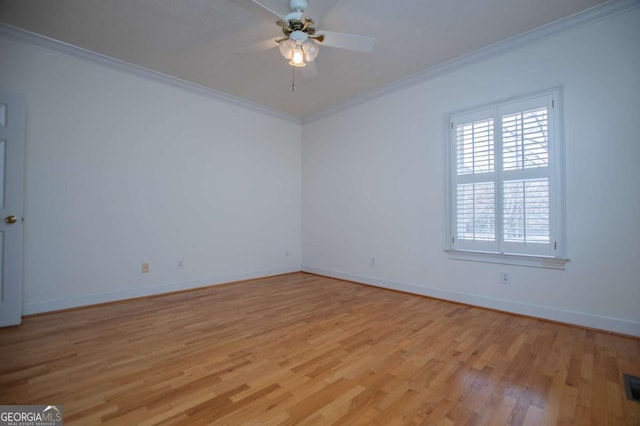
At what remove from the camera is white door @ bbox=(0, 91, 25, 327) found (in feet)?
8.47

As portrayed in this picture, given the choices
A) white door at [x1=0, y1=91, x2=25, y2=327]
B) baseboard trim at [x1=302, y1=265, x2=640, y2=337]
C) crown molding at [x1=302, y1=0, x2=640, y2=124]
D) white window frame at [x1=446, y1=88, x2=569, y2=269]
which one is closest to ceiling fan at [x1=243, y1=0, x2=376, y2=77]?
crown molding at [x1=302, y1=0, x2=640, y2=124]

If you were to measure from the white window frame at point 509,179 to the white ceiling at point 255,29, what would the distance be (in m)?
0.69

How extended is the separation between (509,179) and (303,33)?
2.45m

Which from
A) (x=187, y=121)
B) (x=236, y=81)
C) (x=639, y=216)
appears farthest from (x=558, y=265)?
(x=187, y=121)

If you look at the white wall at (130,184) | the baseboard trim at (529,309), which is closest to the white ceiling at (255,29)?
the white wall at (130,184)

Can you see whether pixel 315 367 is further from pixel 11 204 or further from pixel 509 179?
pixel 11 204

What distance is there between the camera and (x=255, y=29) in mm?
2729

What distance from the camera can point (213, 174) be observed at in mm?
4160

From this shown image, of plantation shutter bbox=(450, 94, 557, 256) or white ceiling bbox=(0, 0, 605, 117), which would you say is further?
plantation shutter bbox=(450, 94, 557, 256)

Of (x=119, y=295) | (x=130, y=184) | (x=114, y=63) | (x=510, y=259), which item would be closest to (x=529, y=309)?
(x=510, y=259)

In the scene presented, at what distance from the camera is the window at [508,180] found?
8.84ft

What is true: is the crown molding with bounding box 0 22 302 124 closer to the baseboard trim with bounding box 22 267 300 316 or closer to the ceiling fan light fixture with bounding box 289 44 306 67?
the ceiling fan light fixture with bounding box 289 44 306 67

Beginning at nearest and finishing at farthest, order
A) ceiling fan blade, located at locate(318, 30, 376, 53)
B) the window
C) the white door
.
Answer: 1. ceiling fan blade, located at locate(318, 30, 376, 53)
2. the white door
3. the window

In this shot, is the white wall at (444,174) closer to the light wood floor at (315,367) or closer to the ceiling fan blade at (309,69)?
the light wood floor at (315,367)
